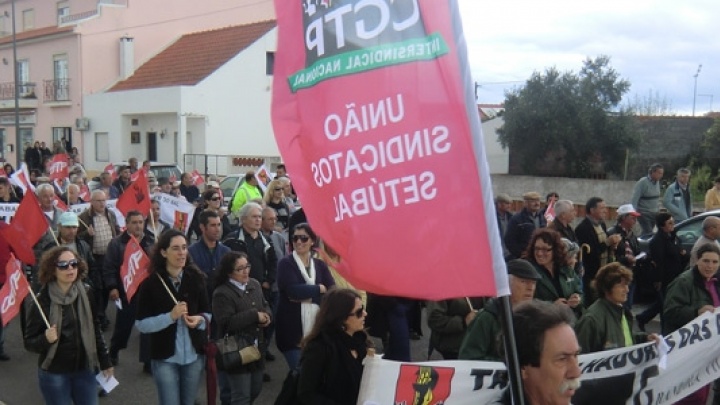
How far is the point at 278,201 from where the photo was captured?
11016mm

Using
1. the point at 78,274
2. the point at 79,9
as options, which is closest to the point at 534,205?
the point at 78,274

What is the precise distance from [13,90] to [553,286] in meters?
38.1

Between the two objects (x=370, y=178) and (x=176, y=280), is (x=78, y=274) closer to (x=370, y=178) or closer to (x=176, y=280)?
(x=176, y=280)

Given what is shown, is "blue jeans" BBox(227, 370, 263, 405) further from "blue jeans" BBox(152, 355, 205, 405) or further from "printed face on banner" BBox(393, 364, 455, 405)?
"printed face on banner" BBox(393, 364, 455, 405)

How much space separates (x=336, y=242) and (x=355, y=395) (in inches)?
74.8

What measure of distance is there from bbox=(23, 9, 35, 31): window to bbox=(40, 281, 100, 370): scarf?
39.8 m

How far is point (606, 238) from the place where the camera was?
9.12 meters

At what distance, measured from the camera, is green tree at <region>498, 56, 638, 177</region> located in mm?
28344

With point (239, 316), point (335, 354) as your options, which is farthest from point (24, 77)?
point (335, 354)

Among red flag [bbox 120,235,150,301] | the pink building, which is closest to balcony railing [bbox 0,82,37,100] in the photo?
the pink building

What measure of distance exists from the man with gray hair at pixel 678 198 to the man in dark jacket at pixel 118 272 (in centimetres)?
823

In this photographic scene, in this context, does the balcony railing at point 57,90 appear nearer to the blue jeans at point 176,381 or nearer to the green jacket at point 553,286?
the blue jeans at point 176,381

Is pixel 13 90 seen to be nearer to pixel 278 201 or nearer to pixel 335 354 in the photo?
pixel 278 201

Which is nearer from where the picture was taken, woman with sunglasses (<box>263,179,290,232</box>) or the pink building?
woman with sunglasses (<box>263,179,290,232</box>)
